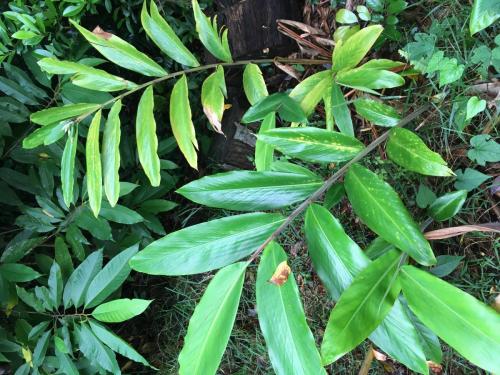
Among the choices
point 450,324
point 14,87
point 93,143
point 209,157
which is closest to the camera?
point 450,324

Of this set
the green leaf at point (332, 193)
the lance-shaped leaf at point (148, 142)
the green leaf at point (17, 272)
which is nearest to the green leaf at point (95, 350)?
the green leaf at point (17, 272)

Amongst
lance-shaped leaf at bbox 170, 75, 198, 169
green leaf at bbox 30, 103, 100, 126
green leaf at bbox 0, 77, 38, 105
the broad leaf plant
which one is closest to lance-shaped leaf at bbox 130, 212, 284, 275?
the broad leaf plant

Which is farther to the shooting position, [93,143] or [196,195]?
[93,143]

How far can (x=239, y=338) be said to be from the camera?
1.61m

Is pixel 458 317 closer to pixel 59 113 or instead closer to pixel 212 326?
pixel 212 326

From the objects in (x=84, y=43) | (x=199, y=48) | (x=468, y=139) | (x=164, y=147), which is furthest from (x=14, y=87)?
(x=468, y=139)

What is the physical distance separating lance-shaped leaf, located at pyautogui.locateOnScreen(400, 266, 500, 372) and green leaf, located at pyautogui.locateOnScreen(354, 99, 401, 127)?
1.33 ft

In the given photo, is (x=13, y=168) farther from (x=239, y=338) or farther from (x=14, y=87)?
(x=239, y=338)

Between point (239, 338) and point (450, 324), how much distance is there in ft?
3.52

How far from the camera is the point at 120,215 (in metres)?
1.40

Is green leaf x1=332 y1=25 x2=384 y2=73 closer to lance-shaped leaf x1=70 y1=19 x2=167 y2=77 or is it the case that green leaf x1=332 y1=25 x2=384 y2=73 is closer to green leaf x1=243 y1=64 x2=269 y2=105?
green leaf x1=243 y1=64 x2=269 y2=105

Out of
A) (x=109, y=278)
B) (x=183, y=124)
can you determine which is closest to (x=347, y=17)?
(x=183, y=124)

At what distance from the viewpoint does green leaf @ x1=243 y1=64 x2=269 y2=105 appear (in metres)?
1.15

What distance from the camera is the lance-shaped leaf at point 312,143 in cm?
88
